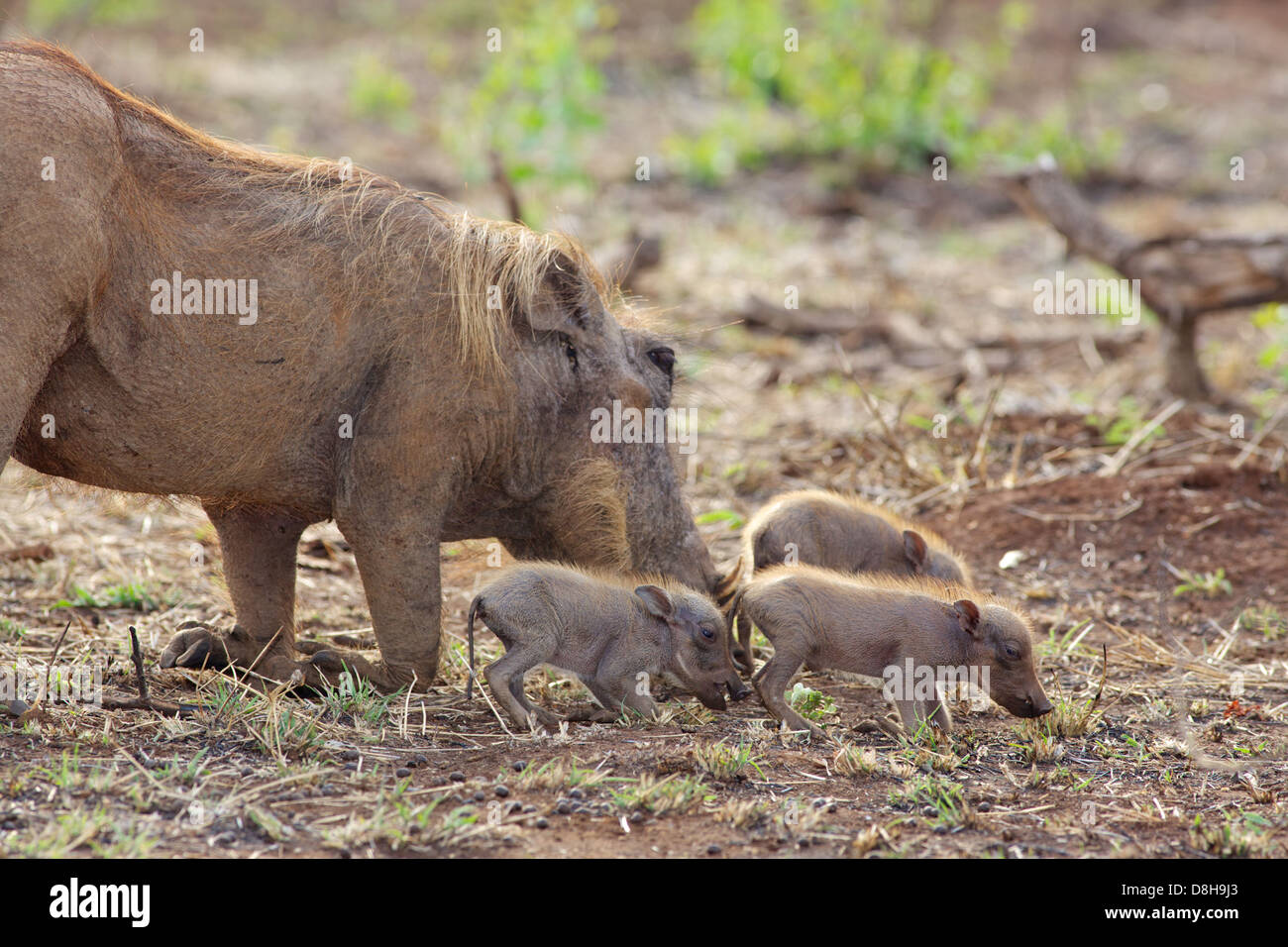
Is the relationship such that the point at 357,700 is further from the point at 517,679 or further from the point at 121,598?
the point at 121,598

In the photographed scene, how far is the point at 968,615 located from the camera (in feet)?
15.7

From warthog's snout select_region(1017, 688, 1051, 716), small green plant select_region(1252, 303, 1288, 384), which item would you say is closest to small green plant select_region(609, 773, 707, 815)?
warthog's snout select_region(1017, 688, 1051, 716)

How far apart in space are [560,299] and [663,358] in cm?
50

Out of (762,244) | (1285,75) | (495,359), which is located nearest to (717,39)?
(762,244)

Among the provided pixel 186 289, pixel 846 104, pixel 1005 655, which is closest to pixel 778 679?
pixel 1005 655

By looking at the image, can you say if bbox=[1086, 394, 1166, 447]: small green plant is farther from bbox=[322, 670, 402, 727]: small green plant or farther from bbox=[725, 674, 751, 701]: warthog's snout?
bbox=[322, 670, 402, 727]: small green plant

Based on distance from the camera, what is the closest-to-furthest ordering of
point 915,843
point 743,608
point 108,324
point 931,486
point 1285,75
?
point 915,843 → point 108,324 → point 743,608 → point 931,486 → point 1285,75

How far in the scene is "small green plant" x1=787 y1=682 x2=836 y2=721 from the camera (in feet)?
16.0

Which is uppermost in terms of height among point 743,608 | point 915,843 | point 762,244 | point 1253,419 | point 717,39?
point 717,39

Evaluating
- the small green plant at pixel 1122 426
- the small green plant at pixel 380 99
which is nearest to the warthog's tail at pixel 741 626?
the small green plant at pixel 1122 426

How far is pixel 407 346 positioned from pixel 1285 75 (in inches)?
770
